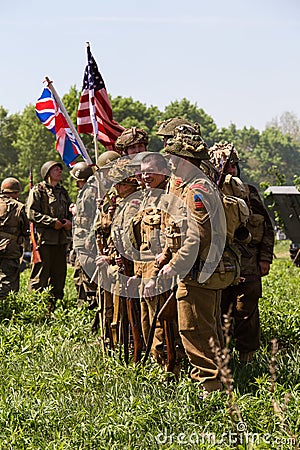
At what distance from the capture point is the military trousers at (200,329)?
20.1 ft

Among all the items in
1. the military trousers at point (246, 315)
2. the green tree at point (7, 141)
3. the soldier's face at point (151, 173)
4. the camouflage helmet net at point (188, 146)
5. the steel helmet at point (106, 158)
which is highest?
the green tree at point (7, 141)

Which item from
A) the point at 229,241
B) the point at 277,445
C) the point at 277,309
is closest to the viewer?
the point at 277,445

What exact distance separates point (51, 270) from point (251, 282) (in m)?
4.24

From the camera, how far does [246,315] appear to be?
7574 millimetres

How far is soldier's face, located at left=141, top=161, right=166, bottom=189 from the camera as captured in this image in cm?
681

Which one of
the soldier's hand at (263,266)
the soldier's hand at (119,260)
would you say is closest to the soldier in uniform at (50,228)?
the soldier's hand at (119,260)

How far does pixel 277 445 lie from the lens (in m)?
4.99

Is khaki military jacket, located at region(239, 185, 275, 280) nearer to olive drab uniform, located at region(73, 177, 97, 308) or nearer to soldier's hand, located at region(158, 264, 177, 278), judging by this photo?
soldier's hand, located at region(158, 264, 177, 278)

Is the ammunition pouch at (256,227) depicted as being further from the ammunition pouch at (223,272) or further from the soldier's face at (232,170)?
the ammunition pouch at (223,272)

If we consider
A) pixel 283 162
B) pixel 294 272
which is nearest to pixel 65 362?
pixel 294 272

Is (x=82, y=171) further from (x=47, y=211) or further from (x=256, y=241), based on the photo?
(x=256, y=241)

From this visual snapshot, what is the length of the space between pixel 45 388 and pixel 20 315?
3.41 meters

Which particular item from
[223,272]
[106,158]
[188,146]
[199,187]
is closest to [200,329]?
[223,272]

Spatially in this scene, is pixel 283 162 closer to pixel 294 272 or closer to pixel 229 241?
pixel 294 272
